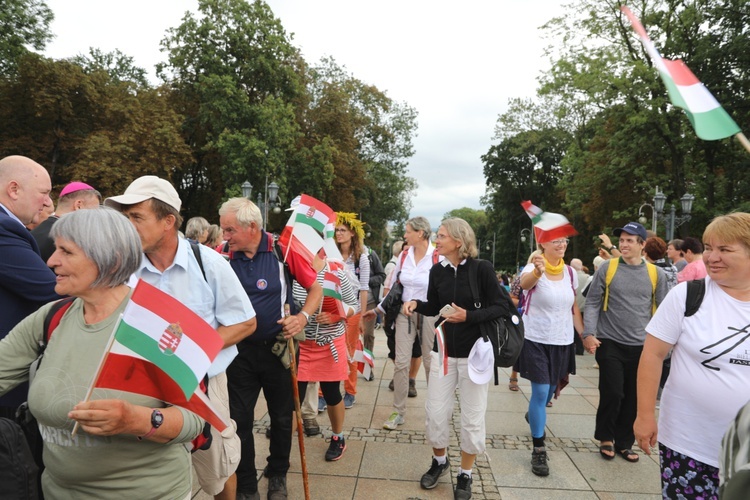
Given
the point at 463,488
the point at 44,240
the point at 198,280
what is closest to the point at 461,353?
the point at 463,488

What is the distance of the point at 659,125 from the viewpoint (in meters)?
20.8

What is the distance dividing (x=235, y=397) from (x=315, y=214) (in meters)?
1.46

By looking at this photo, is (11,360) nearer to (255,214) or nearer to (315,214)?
(255,214)

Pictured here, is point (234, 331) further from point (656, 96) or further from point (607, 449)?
point (656, 96)

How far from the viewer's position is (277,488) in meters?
3.51

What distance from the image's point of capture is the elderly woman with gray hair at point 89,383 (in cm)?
171

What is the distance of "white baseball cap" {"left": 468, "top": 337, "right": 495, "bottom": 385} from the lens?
140 inches

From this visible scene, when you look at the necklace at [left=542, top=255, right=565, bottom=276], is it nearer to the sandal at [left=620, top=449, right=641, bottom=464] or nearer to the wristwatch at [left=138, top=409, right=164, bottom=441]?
the sandal at [left=620, top=449, right=641, bottom=464]

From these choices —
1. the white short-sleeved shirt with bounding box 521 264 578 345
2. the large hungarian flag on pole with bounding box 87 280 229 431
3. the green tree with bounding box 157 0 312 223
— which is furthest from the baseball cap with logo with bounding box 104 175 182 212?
the green tree with bounding box 157 0 312 223

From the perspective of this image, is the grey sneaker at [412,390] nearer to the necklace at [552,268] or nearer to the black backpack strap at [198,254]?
the necklace at [552,268]

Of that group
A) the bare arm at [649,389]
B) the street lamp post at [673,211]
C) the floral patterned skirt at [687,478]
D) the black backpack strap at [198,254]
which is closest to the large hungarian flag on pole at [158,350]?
the black backpack strap at [198,254]

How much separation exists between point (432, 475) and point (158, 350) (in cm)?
276

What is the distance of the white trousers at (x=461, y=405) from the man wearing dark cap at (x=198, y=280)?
4.99 ft

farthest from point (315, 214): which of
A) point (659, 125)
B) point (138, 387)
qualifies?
point (659, 125)
